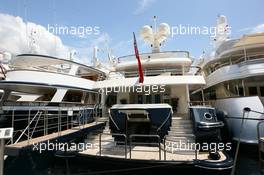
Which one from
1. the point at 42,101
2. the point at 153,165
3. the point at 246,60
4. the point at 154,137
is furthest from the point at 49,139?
the point at 246,60

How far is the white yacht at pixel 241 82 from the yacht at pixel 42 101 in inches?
288

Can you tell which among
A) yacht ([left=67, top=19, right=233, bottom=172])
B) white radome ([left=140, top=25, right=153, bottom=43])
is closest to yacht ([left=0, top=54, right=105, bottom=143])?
yacht ([left=67, top=19, right=233, bottom=172])

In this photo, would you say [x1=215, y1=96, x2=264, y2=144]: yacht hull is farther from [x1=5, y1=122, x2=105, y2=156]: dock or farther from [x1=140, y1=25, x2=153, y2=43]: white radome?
[x1=140, y1=25, x2=153, y2=43]: white radome

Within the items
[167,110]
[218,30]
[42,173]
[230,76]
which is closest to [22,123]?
[42,173]

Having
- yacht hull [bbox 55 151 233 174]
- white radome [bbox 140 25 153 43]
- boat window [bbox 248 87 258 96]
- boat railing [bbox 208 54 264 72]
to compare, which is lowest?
yacht hull [bbox 55 151 233 174]

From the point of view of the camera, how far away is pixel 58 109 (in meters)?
10.1

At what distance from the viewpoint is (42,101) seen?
34.1 feet

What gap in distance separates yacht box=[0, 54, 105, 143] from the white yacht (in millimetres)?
7323

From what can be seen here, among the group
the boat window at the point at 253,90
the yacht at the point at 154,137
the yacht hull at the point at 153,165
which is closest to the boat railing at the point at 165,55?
the yacht at the point at 154,137

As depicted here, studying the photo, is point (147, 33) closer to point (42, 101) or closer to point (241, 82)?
point (241, 82)

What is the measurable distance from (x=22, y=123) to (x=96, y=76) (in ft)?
27.9

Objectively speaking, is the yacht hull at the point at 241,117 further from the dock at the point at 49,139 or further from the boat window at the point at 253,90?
the dock at the point at 49,139

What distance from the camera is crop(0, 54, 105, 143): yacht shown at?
9.20 metres

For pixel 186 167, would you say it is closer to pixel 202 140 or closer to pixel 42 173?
pixel 202 140
